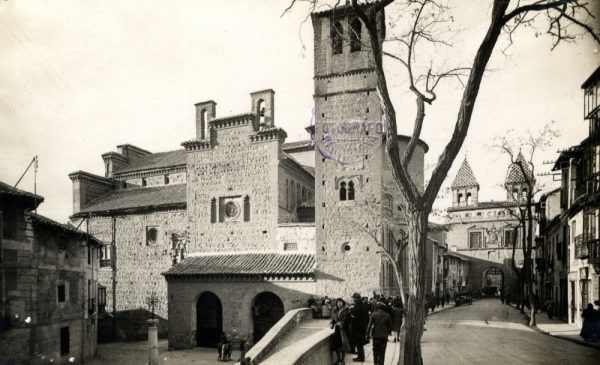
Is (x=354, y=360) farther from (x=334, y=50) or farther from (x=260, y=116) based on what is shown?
(x=260, y=116)

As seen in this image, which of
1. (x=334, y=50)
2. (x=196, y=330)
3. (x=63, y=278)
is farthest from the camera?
(x=196, y=330)

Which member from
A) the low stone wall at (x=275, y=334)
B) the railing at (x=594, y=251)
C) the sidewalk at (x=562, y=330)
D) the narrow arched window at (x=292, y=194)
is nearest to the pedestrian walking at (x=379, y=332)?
the low stone wall at (x=275, y=334)

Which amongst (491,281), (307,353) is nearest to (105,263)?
(307,353)

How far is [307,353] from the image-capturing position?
815 cm

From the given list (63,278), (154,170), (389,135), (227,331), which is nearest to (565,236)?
(227,331)

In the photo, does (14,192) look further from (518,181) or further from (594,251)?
(518,181)

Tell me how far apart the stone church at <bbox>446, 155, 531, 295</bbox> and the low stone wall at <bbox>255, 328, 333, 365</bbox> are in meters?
44.2

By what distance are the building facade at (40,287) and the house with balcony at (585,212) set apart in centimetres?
1937

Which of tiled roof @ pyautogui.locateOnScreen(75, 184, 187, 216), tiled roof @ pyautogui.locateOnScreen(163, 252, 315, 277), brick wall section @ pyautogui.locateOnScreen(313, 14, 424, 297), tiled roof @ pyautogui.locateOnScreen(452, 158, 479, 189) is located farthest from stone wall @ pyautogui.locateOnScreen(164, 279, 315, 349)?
tiled roof @ pyautogui.locateOnScreen(452, 158, 479, 189)

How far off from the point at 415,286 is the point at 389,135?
2.65 meters

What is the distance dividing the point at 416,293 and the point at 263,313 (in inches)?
676

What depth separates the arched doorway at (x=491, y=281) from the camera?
170 feet

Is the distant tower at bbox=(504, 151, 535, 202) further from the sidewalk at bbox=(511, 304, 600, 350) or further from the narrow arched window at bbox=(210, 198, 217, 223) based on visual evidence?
the narrow arched window at bbox=(210, 198, 217, 223)

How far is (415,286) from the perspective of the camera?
24.7 feet
